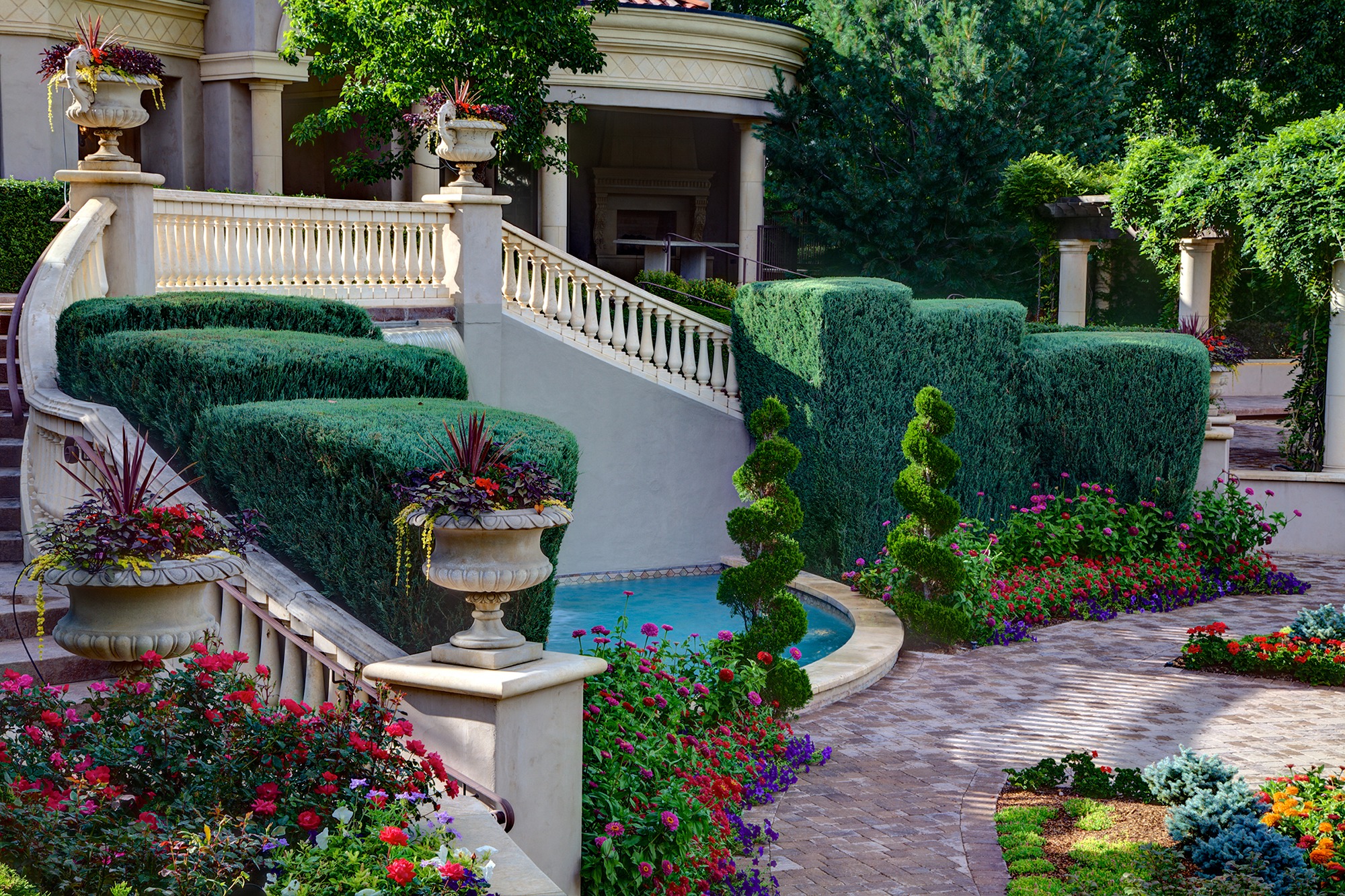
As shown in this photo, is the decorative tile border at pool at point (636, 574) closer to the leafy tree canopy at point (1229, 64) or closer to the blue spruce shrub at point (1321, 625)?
the blue spruce shrub at point (1321, 625)

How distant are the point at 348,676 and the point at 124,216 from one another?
598cm

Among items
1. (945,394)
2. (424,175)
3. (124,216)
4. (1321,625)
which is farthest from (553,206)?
(1321,625)

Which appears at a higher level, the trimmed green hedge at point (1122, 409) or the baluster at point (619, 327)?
the baluster at point (619, 327)

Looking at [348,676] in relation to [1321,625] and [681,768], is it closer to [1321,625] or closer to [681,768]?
[681,768]

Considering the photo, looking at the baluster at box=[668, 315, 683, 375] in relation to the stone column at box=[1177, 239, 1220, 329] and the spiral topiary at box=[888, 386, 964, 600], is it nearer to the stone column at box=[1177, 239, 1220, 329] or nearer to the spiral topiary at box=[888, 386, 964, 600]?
the spiral topiary at box=[888, 386, 964, 600]

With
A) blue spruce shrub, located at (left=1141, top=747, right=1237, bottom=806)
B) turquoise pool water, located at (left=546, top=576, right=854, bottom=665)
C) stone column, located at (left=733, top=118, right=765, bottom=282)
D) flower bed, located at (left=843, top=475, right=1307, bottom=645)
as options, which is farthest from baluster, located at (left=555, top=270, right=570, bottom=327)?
stone column, located at (left=733, top=118, right=765, bottom=282)

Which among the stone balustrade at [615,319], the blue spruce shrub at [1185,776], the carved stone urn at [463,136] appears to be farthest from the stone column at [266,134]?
the blue spruce shrub at [1185,776]

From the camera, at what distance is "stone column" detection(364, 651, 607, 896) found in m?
4.83

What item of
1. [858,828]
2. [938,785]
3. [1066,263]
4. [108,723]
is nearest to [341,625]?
[108,723]

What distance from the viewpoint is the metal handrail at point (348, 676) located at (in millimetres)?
4797

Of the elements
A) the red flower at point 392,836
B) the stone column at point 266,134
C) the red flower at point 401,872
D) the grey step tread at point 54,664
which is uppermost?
the stone column at point 266,134

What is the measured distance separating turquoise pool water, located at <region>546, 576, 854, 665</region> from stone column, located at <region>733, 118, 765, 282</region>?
889 cm

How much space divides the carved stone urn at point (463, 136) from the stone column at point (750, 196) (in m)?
9.99

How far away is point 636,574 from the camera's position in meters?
14.0
